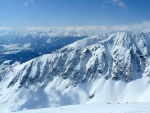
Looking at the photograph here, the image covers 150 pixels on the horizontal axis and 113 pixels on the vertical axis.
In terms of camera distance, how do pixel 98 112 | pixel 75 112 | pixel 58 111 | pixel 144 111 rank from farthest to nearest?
pixel 58 111 < pixel 75 112 < pixel 98 112 < pixel 144 111

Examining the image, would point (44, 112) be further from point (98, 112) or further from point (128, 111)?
Result: point (128, 111)

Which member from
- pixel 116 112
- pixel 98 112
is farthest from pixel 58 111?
pixel 116 112

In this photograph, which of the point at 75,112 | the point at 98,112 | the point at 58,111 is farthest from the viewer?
the point at 58,111

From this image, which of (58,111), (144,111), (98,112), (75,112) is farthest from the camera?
(58,111)

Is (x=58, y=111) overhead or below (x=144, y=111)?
below

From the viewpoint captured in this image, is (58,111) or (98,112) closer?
(98,112)

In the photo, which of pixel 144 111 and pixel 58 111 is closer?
pixel 144 111

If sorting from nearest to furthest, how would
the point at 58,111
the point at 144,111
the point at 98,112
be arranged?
1. the point at 144,111
2. the point at 98,112
3. the point at 58,111

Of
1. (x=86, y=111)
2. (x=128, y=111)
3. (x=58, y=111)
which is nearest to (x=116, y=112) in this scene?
(x=128, y=111)

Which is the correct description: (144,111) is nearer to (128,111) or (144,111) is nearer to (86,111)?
(128,111)
